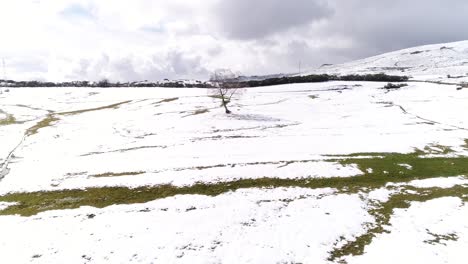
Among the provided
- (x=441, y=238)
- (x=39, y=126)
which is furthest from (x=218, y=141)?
(x=39, y=126)

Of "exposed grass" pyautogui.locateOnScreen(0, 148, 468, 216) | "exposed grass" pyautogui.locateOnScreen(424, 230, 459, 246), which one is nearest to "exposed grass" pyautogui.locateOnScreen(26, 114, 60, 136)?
"exposed grass" pyautogui.locateOnScreen(0, 148, 468, 216)

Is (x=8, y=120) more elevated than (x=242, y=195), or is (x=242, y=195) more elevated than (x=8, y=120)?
(x=8, y=120)

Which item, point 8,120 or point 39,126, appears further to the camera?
point 8,120

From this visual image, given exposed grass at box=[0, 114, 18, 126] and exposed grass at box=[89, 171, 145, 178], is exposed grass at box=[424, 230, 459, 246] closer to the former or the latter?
exposed grass at box=[89, 171, 145, 178]

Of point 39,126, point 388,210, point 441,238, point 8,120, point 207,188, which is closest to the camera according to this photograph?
point 441,238

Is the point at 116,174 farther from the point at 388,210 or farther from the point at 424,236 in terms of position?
the point at 424,236

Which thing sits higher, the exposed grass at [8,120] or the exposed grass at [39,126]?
the exposed grass at [8,120]

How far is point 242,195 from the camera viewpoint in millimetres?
27859

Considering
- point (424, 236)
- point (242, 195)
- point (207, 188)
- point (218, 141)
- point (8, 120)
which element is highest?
point (8, 120)

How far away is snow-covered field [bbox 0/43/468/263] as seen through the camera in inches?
778

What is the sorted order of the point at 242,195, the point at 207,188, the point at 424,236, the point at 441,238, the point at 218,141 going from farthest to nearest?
the point at 218,141, the point at 207,188, the point at 242,195, the point at 424,236, the point at 441,238

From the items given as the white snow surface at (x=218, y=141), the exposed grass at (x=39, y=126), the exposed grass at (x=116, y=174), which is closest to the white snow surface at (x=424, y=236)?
the white snow surface at (x=218, y=141)

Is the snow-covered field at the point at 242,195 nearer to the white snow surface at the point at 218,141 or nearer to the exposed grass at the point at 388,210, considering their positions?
the exposed grass at the point at 388,210

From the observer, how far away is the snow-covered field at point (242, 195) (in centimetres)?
1977
